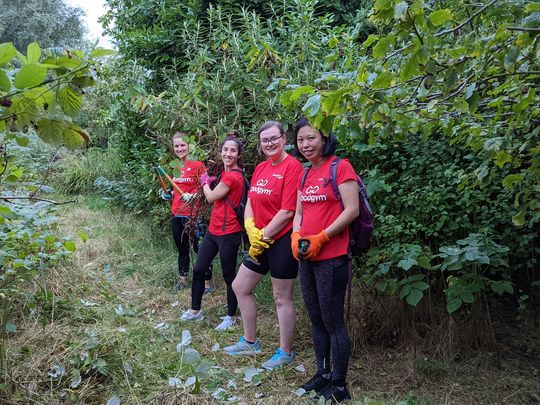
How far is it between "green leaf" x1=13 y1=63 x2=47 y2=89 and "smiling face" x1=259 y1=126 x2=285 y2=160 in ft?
8.13

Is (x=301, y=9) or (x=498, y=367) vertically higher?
(x=301, y=9)

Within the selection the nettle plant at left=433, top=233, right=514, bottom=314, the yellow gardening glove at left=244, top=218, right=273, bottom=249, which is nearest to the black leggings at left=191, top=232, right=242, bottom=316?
the yellow gardening glove at left=244, top=218, right=273, bottom=249

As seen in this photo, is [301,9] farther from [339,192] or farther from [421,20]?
[421,20]

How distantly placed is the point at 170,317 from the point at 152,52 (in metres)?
3.91

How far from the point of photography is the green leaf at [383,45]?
167 cm

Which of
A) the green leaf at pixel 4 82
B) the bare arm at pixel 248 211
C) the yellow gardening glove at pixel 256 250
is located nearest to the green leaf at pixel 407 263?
the yellow gardening glove at pixel 256 250

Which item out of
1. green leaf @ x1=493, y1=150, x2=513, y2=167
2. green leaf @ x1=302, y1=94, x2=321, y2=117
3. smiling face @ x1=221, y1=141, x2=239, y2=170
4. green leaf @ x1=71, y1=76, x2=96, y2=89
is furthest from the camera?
smiling face @ x1=221, y1=141, x2=239, y2=170

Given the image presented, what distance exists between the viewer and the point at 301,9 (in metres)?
4.84

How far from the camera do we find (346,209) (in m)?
2.96

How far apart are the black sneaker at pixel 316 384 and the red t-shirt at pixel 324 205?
32.7 inches

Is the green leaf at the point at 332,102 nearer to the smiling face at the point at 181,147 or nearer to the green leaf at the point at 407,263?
the green leaf at the point at 407,263

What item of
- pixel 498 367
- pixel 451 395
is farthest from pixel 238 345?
pixel 498 367

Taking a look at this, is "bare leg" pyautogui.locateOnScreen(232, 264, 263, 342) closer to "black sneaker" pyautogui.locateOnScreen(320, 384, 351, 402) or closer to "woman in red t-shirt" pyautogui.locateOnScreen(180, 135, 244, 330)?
"woman in red t-shirt" pyautogui.locateOnScreen(180, 135, 244, 330)

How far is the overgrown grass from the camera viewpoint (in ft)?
9.11
